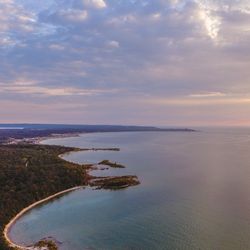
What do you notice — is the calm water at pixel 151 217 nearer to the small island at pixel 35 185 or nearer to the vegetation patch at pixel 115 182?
the small island at pixel 35 185

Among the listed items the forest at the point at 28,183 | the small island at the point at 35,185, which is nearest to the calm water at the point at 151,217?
the small island at the point at 35,185

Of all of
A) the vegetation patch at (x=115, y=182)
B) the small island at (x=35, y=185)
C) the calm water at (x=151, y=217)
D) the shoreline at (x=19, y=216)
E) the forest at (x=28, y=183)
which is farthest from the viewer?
the vegetation patch at (x=115, y=182)

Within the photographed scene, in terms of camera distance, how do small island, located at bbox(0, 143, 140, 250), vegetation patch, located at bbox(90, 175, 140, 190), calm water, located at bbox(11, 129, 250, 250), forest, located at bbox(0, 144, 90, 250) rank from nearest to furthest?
calm water, located at bbox(11, 129, 250, 250) < small island, located at bbox(0, 143, 140, 250) < forest, located at bbox(0, 144, 90, 250) < vegetation patch, located at bbox(90, 175, 140, 190)

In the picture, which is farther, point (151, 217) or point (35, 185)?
point (35, 185)

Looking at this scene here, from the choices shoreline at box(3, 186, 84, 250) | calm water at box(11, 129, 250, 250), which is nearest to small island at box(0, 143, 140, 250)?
shoreline at box(3, 186, 84, 250)

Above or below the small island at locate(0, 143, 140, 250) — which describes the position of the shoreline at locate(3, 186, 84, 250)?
below

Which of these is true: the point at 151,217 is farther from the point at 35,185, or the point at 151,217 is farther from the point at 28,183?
the point at 28,183

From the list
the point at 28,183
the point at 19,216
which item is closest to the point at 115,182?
the point at 28,183

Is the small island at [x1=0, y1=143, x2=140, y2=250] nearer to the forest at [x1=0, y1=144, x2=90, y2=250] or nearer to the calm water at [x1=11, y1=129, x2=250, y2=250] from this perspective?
the forest at [x1=0, y1=144, x2=90, y2=250]

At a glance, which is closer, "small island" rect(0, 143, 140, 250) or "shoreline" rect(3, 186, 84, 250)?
"shoreline" rect(3, 186, 84, 250)

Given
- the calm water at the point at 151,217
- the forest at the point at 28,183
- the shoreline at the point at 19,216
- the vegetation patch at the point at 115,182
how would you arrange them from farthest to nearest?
the vegetation patch at the point at 115,182 → the forest at the point at 28,183 → the calm water at the point at 151,217 → the shoreline at the point at 19,216

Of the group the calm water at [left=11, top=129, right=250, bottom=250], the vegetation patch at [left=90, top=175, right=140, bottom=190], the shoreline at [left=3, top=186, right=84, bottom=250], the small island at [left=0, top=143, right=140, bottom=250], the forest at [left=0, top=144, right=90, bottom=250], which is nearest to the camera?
the shoreline at [left=3, top=186, right=84, bottom=250]
